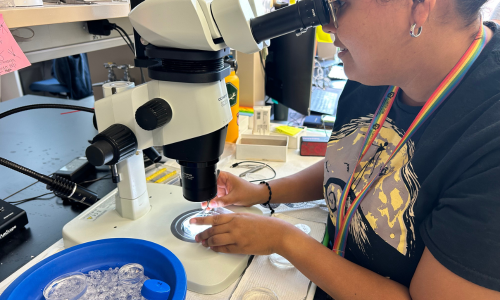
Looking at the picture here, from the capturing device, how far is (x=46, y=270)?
1.82 ft

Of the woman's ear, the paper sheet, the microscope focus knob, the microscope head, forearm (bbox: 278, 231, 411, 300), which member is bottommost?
forearm (bbox: 278, 231, 411, 300)

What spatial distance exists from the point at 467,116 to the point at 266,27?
373 millimetres

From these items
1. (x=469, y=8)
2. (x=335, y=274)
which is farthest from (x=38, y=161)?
(x=469, y=8)

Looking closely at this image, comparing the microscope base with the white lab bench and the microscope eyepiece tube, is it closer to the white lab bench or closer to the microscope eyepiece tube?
the white lab bench

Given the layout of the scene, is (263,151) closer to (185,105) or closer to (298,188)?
(298,188)

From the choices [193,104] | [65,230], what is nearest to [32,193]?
[65,230]

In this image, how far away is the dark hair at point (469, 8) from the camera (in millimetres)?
546

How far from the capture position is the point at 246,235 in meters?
0.72

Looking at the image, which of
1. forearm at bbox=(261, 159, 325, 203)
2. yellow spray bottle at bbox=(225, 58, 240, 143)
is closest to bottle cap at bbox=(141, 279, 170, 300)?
forearm at bbox=(261, 159, 325, 203)

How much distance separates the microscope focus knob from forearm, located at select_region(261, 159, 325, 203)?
45 centimetres

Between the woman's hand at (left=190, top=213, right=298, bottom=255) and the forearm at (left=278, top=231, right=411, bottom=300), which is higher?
the woman's hand at (left=190, top=213, right=298, bottom=255)

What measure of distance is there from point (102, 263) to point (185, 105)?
333 millimetres

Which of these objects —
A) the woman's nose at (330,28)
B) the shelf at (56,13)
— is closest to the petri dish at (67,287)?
the shelf at (56,13)

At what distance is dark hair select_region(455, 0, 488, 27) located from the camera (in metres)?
0.55
